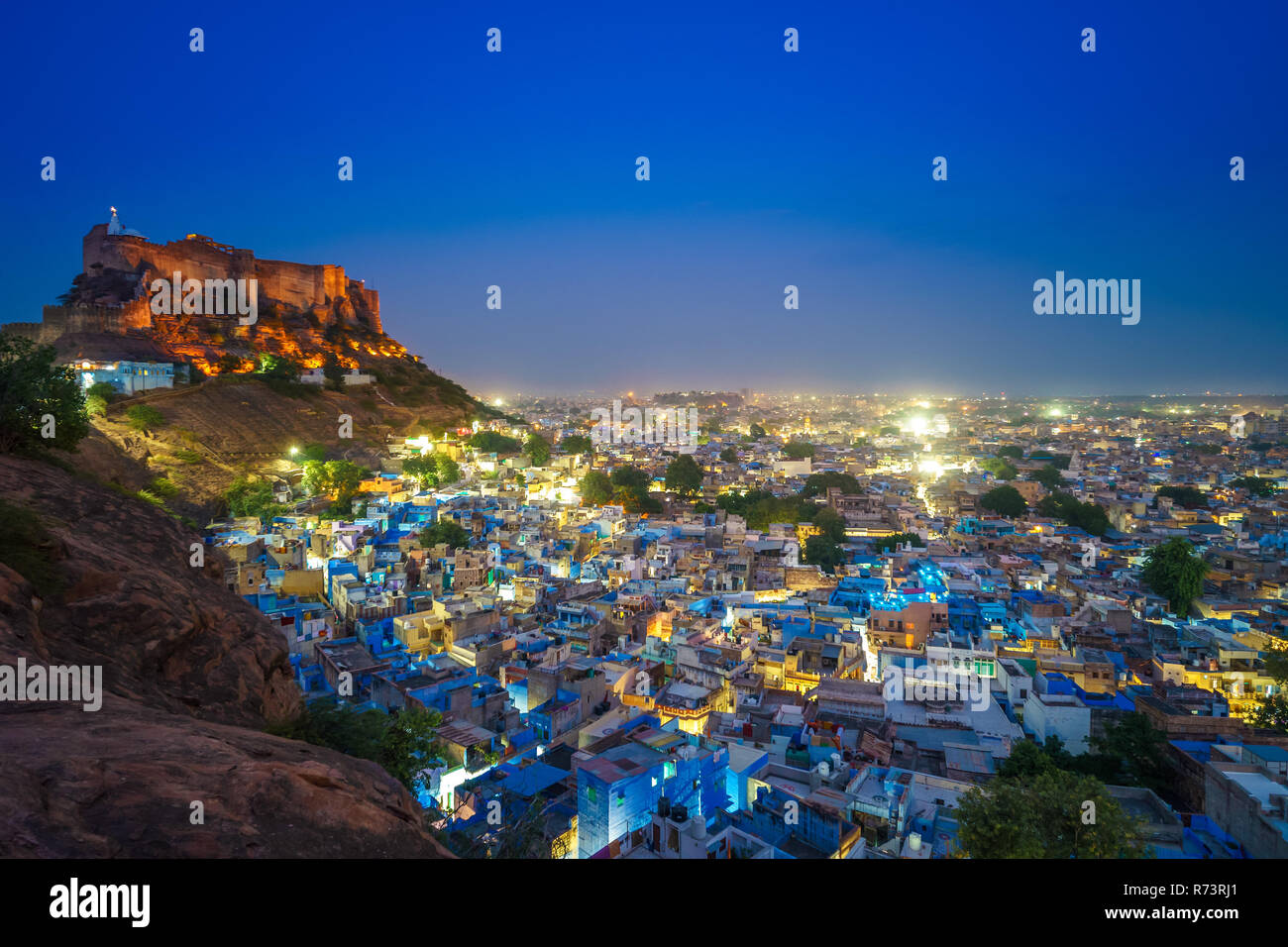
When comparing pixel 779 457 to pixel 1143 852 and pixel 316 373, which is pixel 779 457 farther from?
pixel 1143 852

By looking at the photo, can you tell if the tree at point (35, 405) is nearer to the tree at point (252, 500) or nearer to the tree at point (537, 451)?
the tree at point (252, 500)

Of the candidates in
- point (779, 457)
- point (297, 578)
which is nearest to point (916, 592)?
point (297, 578)

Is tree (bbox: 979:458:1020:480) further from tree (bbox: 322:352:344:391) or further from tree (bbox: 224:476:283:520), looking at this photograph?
tree (bbox: 322:352:344:391)

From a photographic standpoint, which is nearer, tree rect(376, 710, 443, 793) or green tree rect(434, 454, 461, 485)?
tree rect(376, 710, 443, 793)

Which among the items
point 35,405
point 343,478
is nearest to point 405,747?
point 35,405

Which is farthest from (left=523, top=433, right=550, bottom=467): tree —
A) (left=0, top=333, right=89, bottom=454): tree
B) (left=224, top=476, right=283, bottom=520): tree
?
(left=0, top=333, right=89, bottom=454): tree

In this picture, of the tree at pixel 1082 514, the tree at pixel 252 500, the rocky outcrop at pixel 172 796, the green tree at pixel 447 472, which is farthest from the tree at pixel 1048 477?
the rocky outcrop at pixel 172 796
